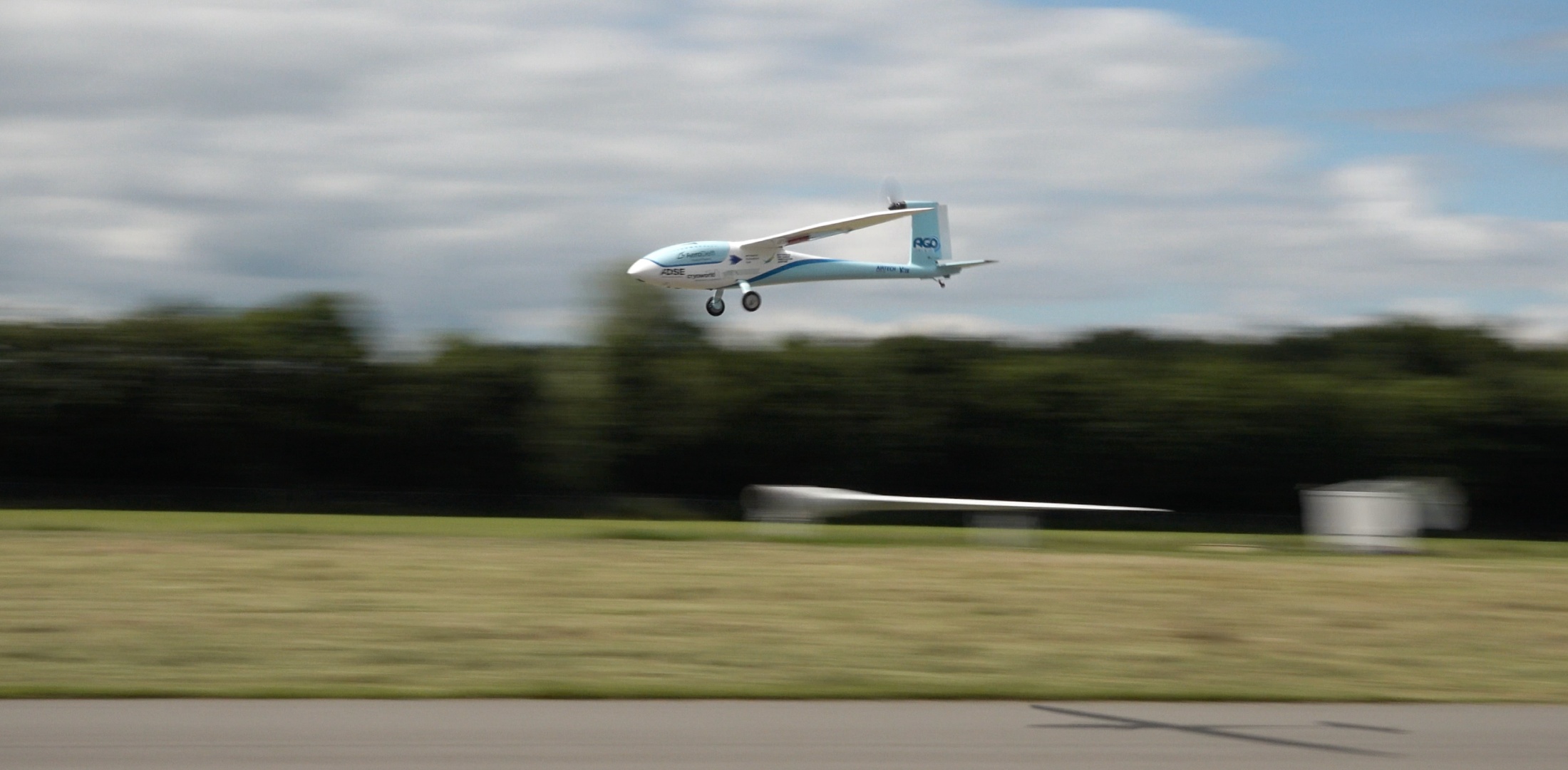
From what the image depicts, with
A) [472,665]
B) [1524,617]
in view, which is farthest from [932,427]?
[472,665]

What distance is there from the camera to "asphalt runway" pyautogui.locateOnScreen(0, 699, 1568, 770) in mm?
9352

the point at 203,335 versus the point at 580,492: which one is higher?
the point at 203,335

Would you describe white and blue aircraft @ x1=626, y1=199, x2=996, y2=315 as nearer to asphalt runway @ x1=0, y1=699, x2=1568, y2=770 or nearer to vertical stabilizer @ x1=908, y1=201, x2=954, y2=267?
vertical stabilizer @ x1=908, y1=201, x2=954, y2=267

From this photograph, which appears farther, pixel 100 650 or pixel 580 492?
pixel 580 492

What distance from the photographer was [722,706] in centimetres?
1145

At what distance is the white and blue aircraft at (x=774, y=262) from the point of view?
1303 centimetres

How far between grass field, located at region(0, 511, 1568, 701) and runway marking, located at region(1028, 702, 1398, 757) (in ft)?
2.75

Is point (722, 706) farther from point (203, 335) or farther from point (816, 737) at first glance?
point (203, 335)

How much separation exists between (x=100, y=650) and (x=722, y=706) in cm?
642

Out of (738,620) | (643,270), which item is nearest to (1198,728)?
(643,270)

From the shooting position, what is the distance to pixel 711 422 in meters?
44.9

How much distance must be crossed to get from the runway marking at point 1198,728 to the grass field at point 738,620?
2.75ft

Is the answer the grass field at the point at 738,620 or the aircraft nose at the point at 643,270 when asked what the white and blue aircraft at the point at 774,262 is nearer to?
the aircraft nose at the point at 643,270

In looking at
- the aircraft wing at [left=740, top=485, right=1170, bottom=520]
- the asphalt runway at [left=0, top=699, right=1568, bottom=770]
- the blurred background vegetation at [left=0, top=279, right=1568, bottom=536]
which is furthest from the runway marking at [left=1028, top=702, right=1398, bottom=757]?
the blurred background vegetation at [left=0, top=279, right=1568, bottom=536]
